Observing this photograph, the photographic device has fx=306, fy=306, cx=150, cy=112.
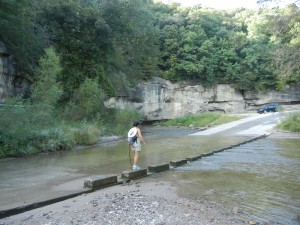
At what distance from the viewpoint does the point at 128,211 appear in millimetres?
6125

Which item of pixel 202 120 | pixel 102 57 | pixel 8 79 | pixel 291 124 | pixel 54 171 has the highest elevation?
pixel 102 57

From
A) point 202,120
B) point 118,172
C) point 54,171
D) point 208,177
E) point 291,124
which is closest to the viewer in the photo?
point 208,177

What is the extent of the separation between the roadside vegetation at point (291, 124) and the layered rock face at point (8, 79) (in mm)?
19636

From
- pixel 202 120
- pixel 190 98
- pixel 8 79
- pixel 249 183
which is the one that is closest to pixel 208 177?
pixel 249 183

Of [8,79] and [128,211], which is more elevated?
[8,79]

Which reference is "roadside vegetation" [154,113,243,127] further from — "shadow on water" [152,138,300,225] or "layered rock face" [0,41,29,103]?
"shadow on water" [152,138,300,225]

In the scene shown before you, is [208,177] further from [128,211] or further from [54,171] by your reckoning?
[54,171]

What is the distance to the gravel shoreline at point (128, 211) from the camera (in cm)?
567

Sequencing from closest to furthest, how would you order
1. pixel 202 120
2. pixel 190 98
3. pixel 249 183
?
1. pixel 249 183
2. pixel 202 120
3. pixel 190 98

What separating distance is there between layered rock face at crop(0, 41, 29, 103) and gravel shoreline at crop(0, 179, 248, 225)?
15.4 m

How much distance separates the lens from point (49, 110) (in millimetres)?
17047

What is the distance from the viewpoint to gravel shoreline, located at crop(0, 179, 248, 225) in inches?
223

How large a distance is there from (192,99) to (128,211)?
39.6 meters

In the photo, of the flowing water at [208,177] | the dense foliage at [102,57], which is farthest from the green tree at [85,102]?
the flowing water at [208,177]
